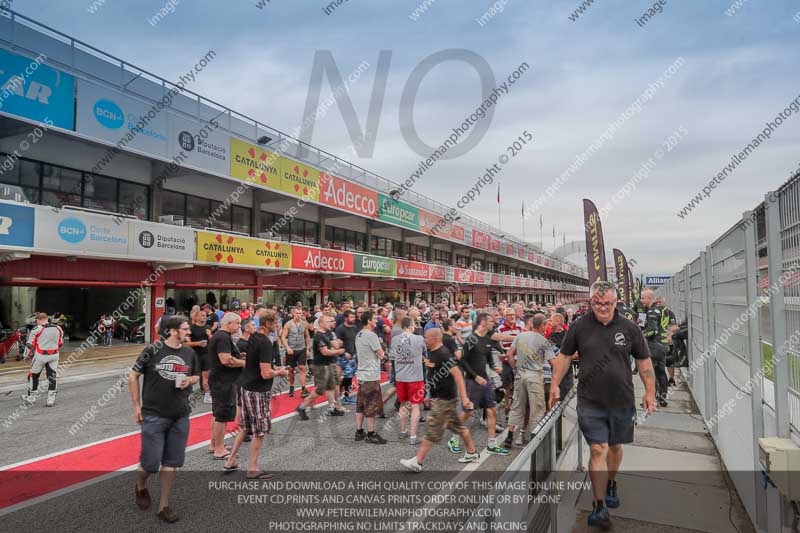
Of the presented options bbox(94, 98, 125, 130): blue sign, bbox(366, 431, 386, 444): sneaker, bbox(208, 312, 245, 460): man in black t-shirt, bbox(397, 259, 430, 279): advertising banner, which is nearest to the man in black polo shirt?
bbox(366, 431, 386, 444): sneaker

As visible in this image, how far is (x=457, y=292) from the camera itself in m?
42.2

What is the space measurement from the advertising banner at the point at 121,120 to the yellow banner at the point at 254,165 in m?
3.02

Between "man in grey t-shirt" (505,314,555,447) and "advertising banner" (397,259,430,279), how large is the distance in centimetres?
2359

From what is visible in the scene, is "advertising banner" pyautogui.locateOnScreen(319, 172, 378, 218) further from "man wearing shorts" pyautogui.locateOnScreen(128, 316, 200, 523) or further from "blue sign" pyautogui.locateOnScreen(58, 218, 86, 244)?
"man wearing shorts" pyautogui.locateOnScreen(128, 316, 200, 523)

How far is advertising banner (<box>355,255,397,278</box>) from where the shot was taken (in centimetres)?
2603

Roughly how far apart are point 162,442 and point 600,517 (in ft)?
12.4

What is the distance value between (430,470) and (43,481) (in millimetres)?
4203

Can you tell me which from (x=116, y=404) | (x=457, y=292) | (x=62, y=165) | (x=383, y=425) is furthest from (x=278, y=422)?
(x=457, y=292)

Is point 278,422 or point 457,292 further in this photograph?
point 457,292

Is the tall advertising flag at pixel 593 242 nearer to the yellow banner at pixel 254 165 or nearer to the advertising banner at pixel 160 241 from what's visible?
the advertising banner at pixel 160 241

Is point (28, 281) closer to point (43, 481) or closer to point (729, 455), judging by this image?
point (43, 481)

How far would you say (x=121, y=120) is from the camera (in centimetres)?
1459

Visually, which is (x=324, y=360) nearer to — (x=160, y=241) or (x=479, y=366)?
(x=479, y=366)

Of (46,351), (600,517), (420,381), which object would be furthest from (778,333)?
(46,351)
